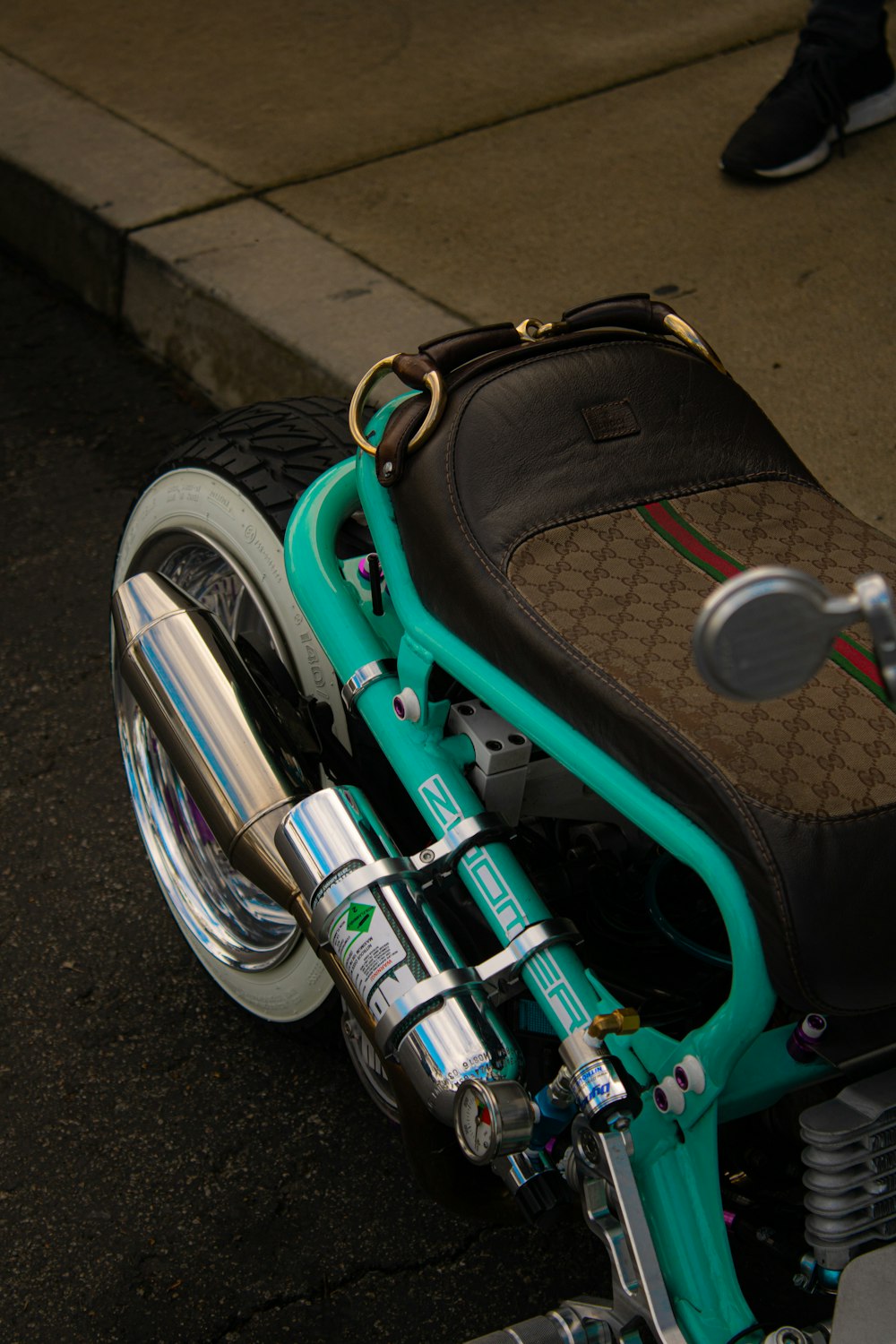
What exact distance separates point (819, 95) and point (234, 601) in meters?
2.17

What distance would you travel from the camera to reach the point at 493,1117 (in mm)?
1227

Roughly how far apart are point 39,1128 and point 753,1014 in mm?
1119

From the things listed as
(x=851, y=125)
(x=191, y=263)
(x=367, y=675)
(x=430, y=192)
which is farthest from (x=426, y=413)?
(x=851, y=125)

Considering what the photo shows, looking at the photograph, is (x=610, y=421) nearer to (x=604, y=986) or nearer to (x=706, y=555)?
(x=706, y=555)

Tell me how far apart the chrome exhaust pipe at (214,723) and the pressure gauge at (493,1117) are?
0.32 meters

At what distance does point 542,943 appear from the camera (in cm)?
134

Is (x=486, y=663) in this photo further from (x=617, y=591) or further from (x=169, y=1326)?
(x=169, y=1326)

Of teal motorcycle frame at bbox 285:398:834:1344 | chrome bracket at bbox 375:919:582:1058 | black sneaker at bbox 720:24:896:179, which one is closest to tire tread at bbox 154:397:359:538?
teal motorcycle frame at bbox 285:398:834:1344

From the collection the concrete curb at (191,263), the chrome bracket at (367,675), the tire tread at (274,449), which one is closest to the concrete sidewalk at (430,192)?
the concrete curb at (191,263)

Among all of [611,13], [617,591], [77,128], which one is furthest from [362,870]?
[611,13]

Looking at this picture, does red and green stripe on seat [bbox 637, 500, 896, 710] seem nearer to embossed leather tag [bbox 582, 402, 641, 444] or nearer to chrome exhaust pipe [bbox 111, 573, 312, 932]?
embossed leather tag [bbox 582, 402, 641, 444]

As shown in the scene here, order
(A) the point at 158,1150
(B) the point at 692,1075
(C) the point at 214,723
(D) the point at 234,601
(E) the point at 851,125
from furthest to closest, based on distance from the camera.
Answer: (E) the point at 851,125, (D) the point at 234,601, (A) the point at 158,1150, (C) the point at 214,723, (B) the point at 692,1075

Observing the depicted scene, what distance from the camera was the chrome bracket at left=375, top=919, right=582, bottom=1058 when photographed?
52.6 inches

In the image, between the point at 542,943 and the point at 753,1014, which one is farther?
the point at 542,943
